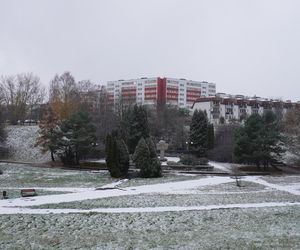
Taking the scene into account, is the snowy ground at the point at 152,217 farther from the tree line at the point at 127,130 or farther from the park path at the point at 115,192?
the tree line at the point at 127,130

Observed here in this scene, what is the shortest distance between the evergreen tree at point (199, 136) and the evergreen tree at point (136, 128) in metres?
6.28

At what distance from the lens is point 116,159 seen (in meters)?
33.6

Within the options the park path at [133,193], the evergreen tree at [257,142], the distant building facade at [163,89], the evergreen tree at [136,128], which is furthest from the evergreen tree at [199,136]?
the distant building facade at [163,89]

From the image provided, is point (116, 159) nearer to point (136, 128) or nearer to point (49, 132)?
point (49, 132)

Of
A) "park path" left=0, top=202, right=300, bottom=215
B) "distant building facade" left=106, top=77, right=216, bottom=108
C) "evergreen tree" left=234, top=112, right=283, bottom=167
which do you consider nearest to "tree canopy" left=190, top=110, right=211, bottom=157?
"evergreen tree" left=234, top=112, right=283, bottom=167

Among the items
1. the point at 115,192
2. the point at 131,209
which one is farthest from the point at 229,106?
the point at 131,209

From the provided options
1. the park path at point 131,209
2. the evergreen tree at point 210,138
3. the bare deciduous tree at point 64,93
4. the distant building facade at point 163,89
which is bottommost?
the park path at point 131,209

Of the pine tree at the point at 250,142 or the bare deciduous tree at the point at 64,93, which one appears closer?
the pine tree at the point at 250,142

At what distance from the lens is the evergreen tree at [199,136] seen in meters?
53.5

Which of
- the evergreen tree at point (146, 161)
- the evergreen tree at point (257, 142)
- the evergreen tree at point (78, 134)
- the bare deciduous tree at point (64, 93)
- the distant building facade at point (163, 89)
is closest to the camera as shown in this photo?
the evergreen tree at point (146, 161)

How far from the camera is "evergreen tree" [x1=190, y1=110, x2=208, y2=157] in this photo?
53.5 metres

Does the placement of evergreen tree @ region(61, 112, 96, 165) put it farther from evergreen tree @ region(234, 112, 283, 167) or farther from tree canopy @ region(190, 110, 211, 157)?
tree canopy @ region(190, 110, 211, 157)

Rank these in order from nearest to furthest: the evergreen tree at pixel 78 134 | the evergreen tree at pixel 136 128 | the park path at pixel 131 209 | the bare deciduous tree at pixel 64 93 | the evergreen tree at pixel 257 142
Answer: the park path at pixel 131 209, the evergreen tree at pixel 257 142, the evergreen tree at pixel 78 134, the evergreen tree at pixel 136 128, the bare deciduous tree at pixel 64 93

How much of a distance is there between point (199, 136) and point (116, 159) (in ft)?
73.8
